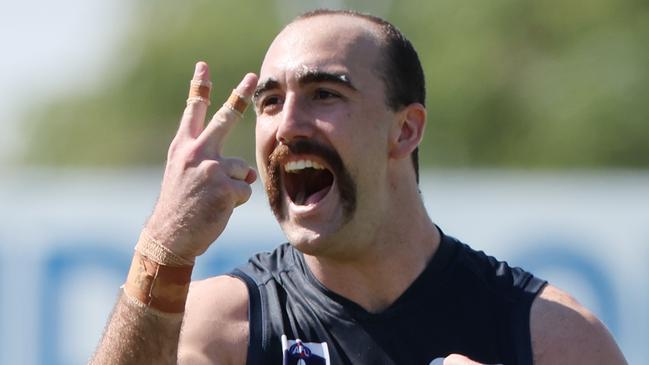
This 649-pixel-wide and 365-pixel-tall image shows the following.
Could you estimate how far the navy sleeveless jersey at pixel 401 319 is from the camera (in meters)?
4.49

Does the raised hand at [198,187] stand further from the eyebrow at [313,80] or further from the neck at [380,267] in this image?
the neck at [380,267]

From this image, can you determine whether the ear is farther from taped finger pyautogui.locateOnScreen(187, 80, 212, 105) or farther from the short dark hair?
taped finger pyautogui.locateOnScreen(187, 80, 212, 105)

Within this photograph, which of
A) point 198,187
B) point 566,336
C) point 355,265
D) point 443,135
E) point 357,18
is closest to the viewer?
point 198,187

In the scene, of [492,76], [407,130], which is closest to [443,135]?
[492,76]

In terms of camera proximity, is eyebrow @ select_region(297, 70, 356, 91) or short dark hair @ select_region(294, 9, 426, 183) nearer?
eyebrow @ select_region(297, 70, 356, 91)

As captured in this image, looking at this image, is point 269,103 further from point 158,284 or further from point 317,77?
point 158,284

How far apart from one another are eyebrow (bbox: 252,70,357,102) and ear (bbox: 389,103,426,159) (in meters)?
0.27

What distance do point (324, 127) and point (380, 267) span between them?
524 millimetres

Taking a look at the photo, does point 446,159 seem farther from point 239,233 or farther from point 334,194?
point 334,194

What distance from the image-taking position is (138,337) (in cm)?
393

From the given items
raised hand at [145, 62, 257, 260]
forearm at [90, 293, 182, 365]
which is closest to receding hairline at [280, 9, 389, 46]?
raised hand at [145, 62, 257, 260]

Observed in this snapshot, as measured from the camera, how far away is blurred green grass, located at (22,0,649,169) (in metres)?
16.6

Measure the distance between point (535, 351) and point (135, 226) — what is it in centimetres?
504

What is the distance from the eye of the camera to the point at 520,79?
64.7ft
